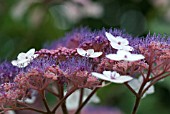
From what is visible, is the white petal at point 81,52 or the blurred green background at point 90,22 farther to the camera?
the blurred green background at point 90,22

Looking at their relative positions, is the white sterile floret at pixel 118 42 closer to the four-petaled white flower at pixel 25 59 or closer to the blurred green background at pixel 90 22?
the four-petaled white flower at pixel 25 59

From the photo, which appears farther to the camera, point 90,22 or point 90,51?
point 90,22

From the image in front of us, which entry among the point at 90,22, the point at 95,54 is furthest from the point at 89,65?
the point at 90,22

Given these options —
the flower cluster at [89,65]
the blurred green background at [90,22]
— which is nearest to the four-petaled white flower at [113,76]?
the flower cluster at [89,65]

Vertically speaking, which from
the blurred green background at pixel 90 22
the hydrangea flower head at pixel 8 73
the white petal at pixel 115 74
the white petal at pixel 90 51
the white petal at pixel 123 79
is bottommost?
the white petal at pixel 123 79

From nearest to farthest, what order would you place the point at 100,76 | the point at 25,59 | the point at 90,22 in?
the point at 100,76, the point at 25,59, the point at 90,22

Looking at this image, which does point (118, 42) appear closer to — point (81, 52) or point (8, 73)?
point (81, 52)
